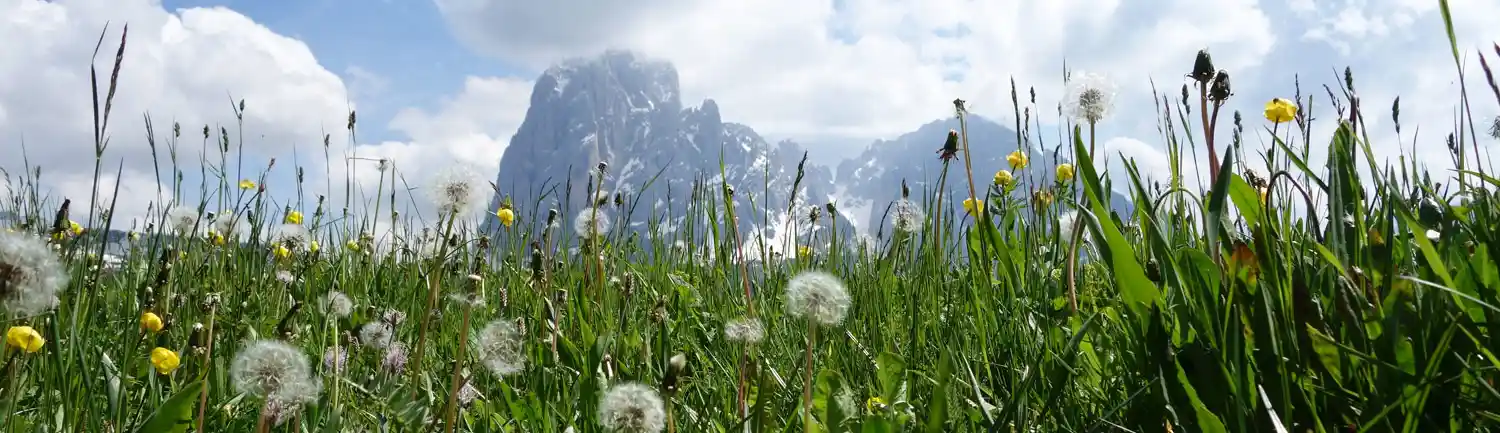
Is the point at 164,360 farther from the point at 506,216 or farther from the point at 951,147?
the point at 506,216

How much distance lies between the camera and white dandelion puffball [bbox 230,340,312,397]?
1155 mm

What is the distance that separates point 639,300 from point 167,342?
4.21ft

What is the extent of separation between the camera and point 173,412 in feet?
3.79

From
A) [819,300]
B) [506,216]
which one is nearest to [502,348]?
[819,300]

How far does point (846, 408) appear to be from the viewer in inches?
51.8

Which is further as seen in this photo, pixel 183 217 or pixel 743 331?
pixel 183 217

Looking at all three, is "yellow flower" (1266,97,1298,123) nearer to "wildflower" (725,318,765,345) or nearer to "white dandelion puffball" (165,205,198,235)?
"wildflower" (725,318,765,345)

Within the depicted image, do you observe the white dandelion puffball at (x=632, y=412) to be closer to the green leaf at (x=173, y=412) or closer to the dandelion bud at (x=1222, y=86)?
the green leaf at (x=173, y=412)

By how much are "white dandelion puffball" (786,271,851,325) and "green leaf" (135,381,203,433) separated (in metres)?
0.80

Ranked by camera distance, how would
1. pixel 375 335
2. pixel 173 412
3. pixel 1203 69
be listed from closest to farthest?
pixel 173 412, pixel 1203 69, pixel 375 335

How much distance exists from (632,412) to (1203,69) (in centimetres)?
116

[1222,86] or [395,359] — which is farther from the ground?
[1222,86]

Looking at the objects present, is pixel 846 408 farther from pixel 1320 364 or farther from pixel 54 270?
pixel 54 270

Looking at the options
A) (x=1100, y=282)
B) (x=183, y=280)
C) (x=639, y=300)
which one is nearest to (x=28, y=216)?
(x=183, y=280)
